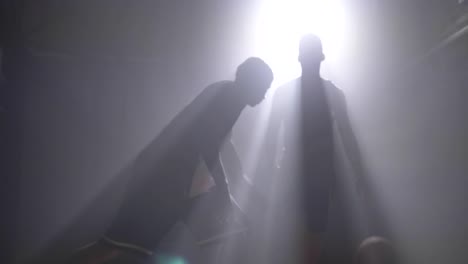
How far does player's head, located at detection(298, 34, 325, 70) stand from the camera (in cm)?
329

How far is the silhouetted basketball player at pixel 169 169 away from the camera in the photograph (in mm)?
1846

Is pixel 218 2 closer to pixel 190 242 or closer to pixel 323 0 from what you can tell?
pixel 323 0

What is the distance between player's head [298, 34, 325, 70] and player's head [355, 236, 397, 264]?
1310mm

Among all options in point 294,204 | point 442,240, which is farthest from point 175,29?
point 442,240

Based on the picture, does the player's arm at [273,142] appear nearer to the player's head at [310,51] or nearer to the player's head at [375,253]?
the player's head at [310,51]

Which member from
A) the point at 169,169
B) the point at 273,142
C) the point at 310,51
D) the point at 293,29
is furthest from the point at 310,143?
the point at 293,29

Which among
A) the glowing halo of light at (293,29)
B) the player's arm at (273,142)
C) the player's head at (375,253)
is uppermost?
the glowing halo of light at (293,29)

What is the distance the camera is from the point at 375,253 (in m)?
2.52

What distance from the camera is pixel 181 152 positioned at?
200 centimetres

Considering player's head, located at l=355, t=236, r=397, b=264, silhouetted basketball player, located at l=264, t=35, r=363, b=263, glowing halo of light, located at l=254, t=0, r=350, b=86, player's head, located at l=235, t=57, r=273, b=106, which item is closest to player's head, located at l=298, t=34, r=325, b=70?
silhouetted basketball player, located at l=264, t=35, r=363, b=263

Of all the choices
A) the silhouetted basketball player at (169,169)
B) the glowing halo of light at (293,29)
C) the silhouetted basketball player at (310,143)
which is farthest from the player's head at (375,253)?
the glowing halo of light at (293,29)

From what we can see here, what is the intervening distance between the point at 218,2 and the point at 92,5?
1468mm

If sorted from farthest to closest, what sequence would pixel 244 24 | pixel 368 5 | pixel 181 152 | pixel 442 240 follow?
pixel 244 24, pixel 368 5, pixel 442 240, pixel 181 152

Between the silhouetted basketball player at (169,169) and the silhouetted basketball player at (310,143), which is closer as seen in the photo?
the silhouetted basketball player at (169,169)
